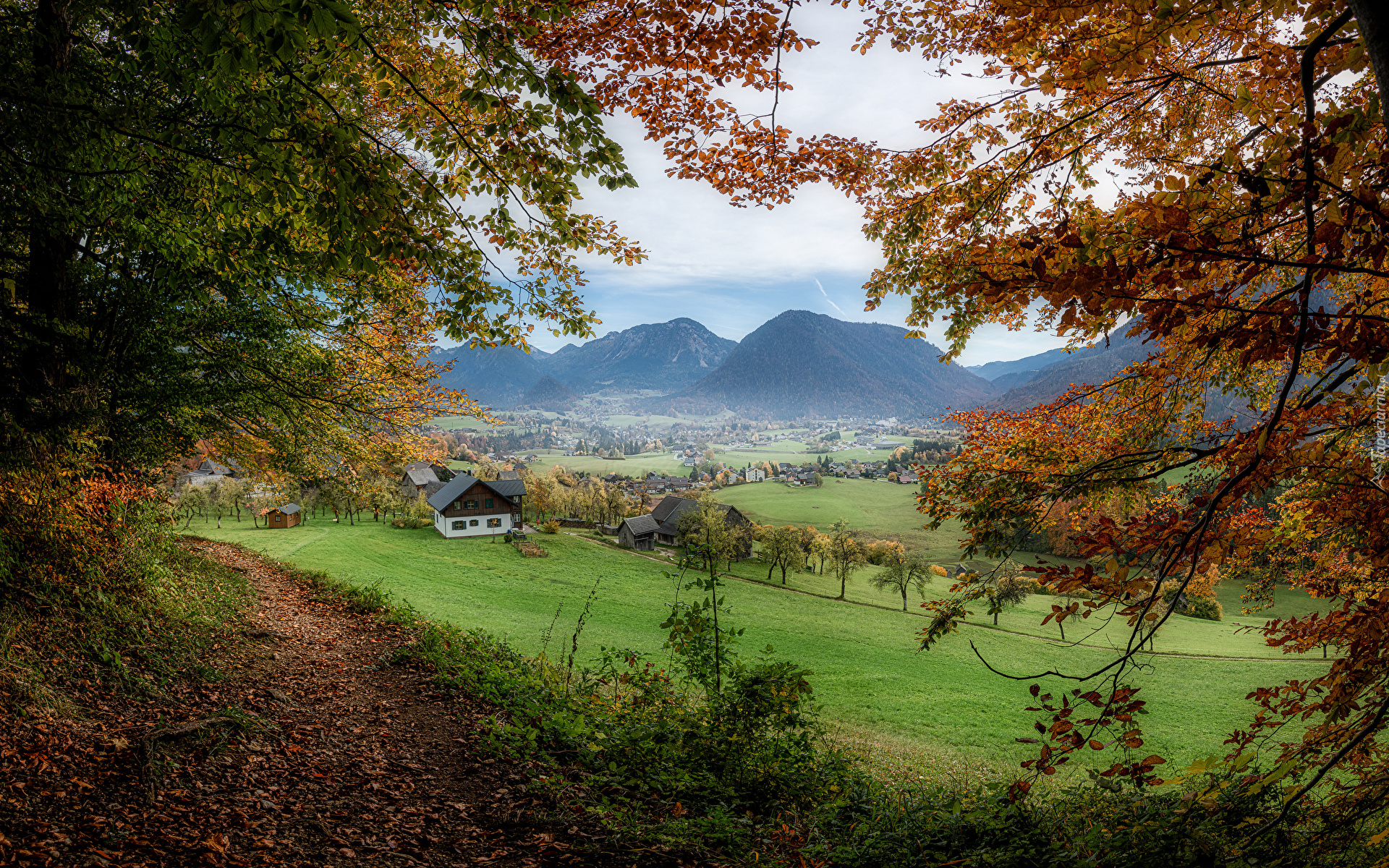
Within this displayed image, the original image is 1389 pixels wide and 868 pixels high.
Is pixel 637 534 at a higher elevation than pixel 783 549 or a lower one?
lower

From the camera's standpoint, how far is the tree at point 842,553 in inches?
1617

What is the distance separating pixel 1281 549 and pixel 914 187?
5.43 metres

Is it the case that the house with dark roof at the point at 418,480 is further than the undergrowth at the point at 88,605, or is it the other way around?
the house with dark roof at the point at 418,480

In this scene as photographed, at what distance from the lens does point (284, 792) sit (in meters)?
4.13

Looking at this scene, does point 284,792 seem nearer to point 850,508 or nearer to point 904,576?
point 904,576

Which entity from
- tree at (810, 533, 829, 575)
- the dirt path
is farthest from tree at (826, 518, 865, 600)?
the dirt path

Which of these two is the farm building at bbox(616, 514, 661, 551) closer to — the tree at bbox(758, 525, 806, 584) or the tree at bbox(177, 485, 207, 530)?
the tree at bbox(758, 525, 806, 584)

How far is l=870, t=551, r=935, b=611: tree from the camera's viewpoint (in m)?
38.1

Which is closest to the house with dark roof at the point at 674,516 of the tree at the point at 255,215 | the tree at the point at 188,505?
the tree at the point at 188,505

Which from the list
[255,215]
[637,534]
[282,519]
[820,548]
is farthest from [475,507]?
[255,215]

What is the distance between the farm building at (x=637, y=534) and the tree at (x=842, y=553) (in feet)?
56.1

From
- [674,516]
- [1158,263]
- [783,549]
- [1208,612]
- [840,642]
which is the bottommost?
[1208,612]

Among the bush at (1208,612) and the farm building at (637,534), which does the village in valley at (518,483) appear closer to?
the farm building at (637,534)

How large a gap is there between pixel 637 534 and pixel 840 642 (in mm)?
28264
